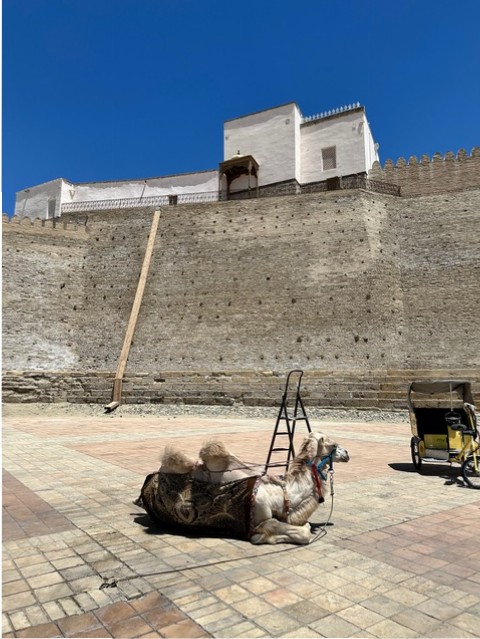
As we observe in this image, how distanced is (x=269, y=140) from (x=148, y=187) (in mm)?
8968

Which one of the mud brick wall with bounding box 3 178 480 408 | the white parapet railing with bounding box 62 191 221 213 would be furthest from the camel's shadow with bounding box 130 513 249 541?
the white parapet railing with bounding box 62 191 221 213

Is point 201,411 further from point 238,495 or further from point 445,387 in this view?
point 238,495

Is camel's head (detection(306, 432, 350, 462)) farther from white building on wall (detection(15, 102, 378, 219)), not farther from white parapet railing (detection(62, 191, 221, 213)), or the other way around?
white parapet railing (detection(62, 191, 221, 213))

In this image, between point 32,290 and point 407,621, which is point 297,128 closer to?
point 32,290

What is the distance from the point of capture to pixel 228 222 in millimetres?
25266

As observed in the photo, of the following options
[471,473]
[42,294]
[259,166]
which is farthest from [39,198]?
[471,473]

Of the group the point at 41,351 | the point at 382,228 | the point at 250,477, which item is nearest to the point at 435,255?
the point at 382,228

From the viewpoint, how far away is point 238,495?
3869 millimetres

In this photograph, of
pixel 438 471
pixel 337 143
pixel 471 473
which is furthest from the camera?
pixel 337 143

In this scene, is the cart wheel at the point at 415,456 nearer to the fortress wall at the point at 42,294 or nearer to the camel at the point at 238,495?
the camel at the point at 238,495

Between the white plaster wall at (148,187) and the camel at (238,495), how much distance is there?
29001 mm

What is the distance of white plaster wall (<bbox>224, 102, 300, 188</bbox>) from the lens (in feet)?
98.5

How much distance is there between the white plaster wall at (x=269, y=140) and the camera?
98.5 ft

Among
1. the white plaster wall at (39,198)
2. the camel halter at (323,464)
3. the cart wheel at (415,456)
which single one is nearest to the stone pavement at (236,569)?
the camel halter at (323,464)
